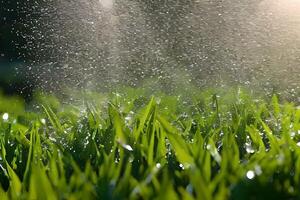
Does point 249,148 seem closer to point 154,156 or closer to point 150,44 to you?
point 154,156

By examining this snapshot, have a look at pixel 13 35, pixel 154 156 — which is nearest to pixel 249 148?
pixel 154 156

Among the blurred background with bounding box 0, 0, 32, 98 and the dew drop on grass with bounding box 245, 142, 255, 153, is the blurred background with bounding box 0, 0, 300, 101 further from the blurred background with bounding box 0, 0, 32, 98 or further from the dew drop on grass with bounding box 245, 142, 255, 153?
A: the dew drop on grass with bounding box 245, 142, 255, 153

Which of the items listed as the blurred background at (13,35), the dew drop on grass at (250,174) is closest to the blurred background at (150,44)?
the blurred background at (13,35)

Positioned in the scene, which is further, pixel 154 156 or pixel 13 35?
pixel 13 35

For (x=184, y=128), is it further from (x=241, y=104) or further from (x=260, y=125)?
(x=241, y=104)

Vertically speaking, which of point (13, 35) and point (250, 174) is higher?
point (250, 174)

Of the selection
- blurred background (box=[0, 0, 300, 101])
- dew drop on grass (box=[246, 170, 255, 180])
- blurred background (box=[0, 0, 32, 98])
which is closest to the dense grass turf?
dew drop on grass (box=[246, 170, 255, 180])

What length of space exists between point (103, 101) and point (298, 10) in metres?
3.02

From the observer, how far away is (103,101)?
2.63m

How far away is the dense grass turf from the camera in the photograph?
105cm

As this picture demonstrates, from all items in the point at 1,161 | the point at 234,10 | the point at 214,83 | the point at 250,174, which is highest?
the point at 250,174

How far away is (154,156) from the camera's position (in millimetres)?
1466

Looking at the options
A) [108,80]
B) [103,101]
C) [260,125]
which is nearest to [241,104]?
[260,125]

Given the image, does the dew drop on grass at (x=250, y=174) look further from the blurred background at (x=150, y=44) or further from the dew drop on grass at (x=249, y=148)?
the blurred background at (x=150, y=44)
